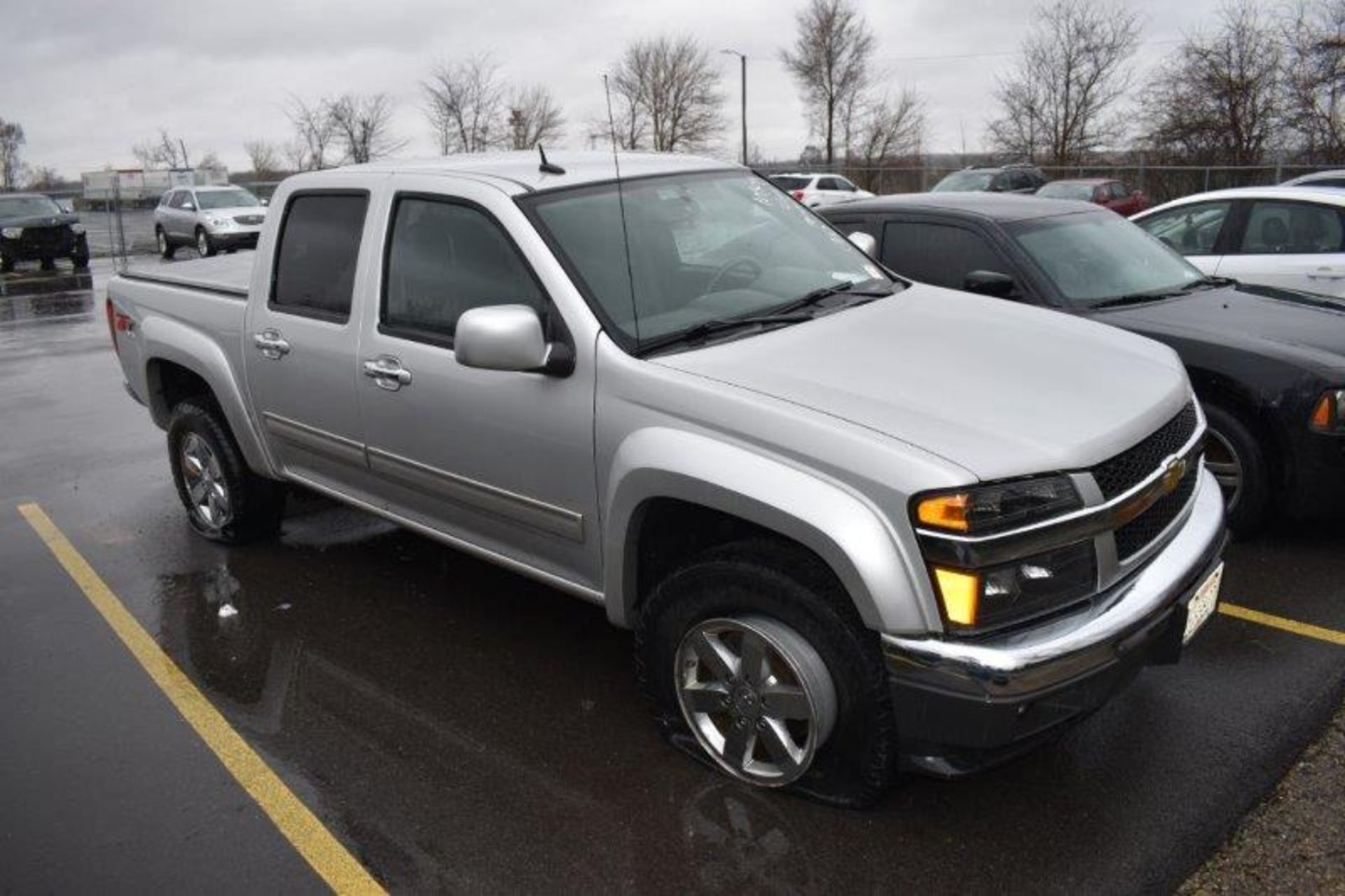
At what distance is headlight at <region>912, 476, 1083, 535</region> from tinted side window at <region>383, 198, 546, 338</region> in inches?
59.0

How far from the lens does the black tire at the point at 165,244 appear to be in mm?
25953

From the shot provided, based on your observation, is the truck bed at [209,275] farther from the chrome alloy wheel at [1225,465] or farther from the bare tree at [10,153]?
the bare tree at [10,153]

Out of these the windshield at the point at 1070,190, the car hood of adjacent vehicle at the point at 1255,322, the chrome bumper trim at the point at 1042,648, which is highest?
the windshield at the point at 1070,190

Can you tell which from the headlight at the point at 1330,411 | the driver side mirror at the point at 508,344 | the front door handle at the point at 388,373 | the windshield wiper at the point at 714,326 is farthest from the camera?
the headlight at the point at 1330,411

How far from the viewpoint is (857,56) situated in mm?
50250

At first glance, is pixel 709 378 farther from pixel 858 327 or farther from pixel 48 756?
pixel 48 756

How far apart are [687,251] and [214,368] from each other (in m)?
2.44

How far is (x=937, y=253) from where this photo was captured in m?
5.95

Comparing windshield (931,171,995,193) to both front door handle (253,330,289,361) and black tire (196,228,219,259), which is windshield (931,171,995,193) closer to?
black tire (196,228,219,259)

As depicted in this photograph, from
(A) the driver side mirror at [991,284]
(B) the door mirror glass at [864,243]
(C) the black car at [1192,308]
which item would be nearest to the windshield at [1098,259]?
(C) the black car at [1192,308]

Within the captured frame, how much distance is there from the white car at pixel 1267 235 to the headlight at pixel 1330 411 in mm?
3201

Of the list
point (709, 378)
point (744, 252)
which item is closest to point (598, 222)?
point (744, 252)

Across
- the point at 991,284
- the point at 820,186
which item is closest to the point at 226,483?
the point at 991,284

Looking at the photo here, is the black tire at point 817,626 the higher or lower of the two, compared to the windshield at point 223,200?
lower
